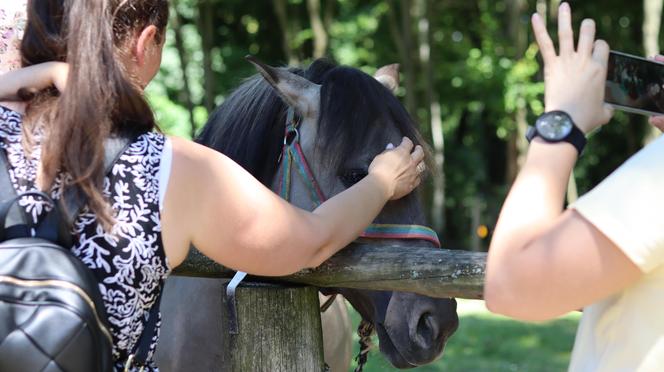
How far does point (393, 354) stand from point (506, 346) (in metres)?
6.26

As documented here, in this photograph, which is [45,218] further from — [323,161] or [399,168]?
[323,161]

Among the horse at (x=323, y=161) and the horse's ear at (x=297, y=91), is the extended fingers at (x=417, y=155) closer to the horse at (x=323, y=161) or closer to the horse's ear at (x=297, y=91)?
the horse at (x=323, y=161)

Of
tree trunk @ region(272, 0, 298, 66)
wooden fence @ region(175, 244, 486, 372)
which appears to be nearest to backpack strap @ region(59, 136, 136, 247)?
wooden fence @ region(175, 244, 486, 372)

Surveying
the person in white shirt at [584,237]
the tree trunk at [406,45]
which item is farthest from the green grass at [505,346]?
the tree trunk at [406,45]

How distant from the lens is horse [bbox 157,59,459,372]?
109 inches

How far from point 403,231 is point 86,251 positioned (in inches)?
51.5

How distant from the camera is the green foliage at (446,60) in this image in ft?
51.0

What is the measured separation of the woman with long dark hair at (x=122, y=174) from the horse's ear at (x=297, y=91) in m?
1.05

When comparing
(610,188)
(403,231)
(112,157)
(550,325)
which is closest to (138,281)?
(112,157)

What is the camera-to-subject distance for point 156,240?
1.92 meters

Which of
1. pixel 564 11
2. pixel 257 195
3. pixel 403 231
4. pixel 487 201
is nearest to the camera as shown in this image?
pixel 564 11

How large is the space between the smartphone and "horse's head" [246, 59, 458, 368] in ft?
3.80

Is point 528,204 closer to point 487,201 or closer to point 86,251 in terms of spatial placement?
point 86,251

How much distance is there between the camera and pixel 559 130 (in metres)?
1.59
